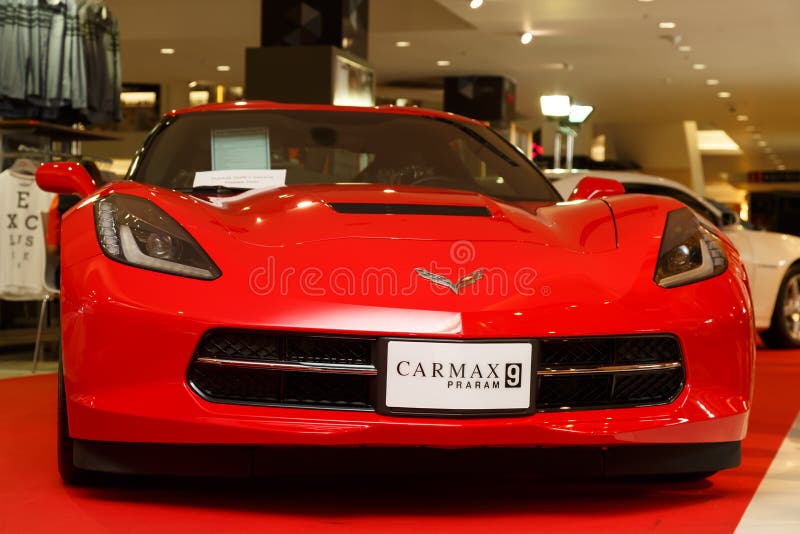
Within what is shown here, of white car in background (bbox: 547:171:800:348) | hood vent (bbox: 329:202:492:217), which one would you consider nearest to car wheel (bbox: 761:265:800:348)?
white car in background (bbox: 547:171:800:348)

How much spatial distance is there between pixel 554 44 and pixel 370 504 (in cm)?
1620

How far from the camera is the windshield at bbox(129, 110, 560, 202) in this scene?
3.61 m

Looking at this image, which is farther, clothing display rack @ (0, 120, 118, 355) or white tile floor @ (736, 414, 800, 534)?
clothing display rack @ (0, 120, 118, 355)

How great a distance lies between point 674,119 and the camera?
30.3m

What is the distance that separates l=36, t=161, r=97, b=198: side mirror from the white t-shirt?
10.8ft

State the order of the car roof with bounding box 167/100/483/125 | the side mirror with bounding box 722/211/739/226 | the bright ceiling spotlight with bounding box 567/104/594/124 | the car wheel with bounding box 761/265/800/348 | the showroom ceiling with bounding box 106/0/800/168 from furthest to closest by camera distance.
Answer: the showroom ceiling with bounding box 106/0/800/168
the bright ceiling spotlight with bounding box 567/104/594/124
the car wheel with bounding box 761/265/800/348
the side mirror with bounding box 722/211/739/226
the car roof with bounding box 167/100/483/125

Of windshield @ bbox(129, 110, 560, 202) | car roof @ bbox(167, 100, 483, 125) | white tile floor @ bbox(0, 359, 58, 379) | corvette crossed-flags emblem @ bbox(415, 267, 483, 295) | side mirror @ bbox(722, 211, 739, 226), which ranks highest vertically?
car roof @ bbox(167, 100, 483, 125)

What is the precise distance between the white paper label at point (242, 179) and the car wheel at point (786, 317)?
551 centimetres

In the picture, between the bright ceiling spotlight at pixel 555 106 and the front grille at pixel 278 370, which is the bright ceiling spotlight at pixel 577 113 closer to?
the bright ceiling spotlight at pixel 555 106

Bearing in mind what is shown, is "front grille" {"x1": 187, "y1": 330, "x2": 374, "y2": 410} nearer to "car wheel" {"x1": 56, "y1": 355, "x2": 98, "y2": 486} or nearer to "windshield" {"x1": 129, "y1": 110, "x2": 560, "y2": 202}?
"car wheel" {"x1": 56, "y1": 355, "x2": 98, "y2": 486}

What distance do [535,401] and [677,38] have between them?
15488 millimetres

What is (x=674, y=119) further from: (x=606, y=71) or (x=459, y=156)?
(x=459, y=156)

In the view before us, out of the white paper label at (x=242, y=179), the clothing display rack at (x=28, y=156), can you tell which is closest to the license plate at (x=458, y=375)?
the white paper label at (x=242, y=179)

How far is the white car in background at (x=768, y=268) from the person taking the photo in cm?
775
